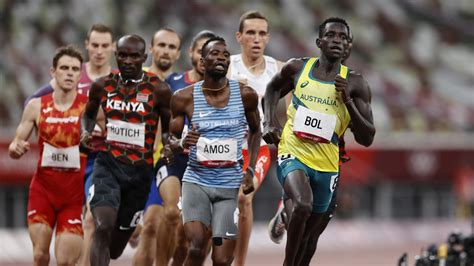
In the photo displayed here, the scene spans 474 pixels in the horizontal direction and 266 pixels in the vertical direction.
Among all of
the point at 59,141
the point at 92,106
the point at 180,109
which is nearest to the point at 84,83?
the point at 59,141

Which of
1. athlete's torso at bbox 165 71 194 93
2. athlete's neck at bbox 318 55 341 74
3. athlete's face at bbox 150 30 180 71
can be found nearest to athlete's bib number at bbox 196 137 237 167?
athlete's neck at bbox 318 55 341 74

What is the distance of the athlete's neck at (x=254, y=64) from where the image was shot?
12.9m

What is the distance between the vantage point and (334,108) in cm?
1075

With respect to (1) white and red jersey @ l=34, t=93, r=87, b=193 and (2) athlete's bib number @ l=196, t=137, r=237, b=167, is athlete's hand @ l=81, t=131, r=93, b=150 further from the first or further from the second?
(2) athlete's bib number @ l=196, t=137, r=237, b=167

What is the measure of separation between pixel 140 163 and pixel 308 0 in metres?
18.5

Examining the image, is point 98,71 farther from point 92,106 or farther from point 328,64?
point 328,64

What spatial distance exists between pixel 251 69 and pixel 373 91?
53.8 feet

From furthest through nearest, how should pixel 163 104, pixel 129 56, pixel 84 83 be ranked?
pixel 84 83 → pixel 163 104 → pixel 129 56

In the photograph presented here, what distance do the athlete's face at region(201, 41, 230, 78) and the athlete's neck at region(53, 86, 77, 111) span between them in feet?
7.37

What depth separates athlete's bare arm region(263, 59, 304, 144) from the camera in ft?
35.7

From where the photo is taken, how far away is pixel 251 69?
12.9 m

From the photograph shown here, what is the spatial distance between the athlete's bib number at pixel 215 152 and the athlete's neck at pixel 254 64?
220cm

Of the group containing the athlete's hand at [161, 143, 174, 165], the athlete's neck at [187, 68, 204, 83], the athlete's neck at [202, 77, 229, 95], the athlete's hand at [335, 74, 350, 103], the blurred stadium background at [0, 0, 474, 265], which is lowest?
the athlete's hand at [161, 143, 174, 165]

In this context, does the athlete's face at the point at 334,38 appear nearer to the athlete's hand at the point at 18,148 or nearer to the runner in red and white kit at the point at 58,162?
the runner in red and white kit at the point at 58,162
